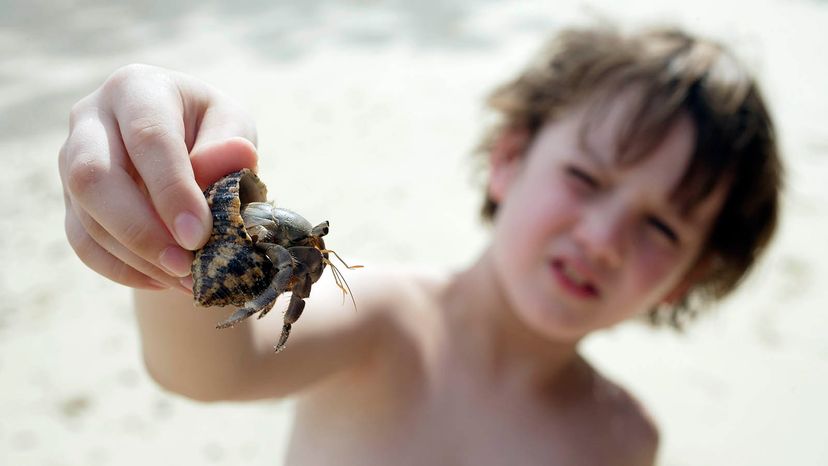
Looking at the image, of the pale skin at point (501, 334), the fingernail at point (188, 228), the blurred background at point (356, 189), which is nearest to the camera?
the fingernail at point (188, 228)

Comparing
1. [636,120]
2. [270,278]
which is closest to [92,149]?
[270,278]

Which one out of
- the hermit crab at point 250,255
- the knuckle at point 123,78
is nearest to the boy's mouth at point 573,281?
the hermit crab at point 250,255

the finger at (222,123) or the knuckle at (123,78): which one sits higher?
the knuckle at (123,78)

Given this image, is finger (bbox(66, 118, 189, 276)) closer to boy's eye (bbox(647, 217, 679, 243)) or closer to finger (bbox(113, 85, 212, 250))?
finger (bbox(113, 85, 212, 250))

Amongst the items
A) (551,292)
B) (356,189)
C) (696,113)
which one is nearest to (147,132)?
(551,292)

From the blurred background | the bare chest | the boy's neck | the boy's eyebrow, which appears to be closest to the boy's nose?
the boy's eyebrow

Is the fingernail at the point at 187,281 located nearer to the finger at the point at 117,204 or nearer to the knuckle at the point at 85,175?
the finger at the point at 117,204

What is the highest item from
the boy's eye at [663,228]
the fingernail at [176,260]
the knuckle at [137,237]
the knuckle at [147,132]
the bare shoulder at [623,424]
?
the knuckle at [147,132]

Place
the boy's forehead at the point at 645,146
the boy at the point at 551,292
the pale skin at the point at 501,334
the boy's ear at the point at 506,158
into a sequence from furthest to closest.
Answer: the boy's ear at the point at 506,158 → the boy's forehead at the point at 645,146 → the boy at the point at 551,292 → the pale skin at the point at 501,334

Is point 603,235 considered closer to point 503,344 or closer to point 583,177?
point 583,177
